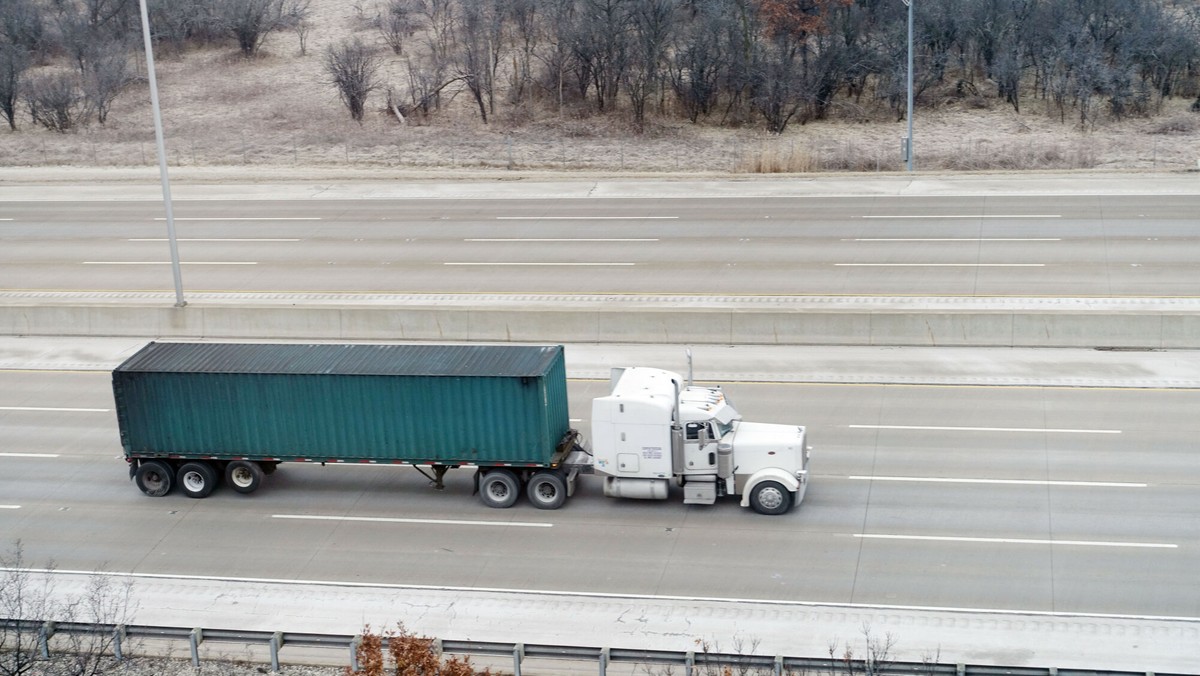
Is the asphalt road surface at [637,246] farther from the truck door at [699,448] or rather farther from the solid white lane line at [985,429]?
the truck door at [699,448]

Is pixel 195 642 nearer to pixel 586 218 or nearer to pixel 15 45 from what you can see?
pixel 586 218

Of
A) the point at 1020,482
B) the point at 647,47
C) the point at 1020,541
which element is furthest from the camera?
the point at 647,47

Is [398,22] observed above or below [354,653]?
above

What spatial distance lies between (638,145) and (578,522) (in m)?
37.6

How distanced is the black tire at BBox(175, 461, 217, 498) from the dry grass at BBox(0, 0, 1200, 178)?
2952 centimetres

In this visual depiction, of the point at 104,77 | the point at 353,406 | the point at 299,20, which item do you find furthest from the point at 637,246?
the point at 299,20

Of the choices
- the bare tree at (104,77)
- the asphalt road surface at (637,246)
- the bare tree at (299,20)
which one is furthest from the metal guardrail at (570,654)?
the bare tree at (299,20)

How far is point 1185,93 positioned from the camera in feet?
192

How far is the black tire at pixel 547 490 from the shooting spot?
2111 centimetres

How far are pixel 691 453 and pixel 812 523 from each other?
216cm

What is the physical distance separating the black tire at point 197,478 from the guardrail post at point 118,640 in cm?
616

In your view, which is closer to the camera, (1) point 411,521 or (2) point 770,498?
(2) point 770,498

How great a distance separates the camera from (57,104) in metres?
61.3

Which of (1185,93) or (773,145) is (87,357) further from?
(1185,93)
